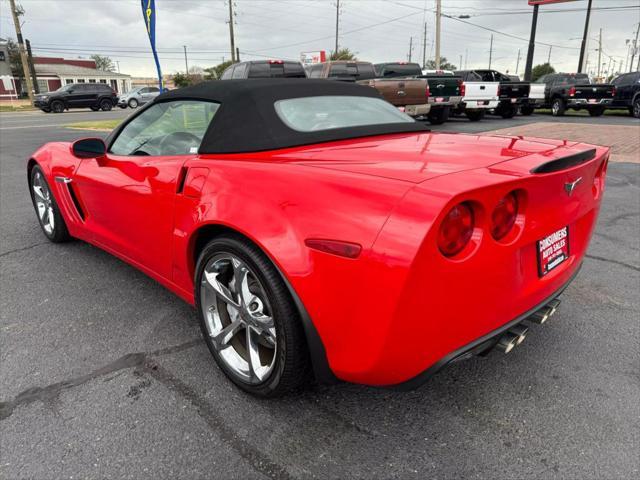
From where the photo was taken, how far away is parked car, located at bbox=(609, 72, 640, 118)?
58.9 feet

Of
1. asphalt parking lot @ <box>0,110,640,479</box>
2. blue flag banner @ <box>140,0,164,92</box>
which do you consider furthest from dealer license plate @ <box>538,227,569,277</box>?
blue flag banner @ <box>140,0,164,92</box>

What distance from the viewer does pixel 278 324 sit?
74.4 inches

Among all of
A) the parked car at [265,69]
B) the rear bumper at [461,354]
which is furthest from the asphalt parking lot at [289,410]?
the parked car at [265,69]

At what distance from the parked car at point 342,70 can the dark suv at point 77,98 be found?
65.5 feet

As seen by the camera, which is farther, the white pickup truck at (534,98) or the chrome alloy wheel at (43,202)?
the white pickup truck at (534,98)

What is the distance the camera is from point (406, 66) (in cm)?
1656

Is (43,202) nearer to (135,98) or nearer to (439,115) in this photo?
(439,115)

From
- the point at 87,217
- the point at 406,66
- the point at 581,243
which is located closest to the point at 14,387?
the point at 87,217

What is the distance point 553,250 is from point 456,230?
71 centimetres

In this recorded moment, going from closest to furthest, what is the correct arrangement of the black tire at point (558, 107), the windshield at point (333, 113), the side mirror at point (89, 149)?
the windshield at point (333, 113) → the side mirror at point (89, 149) → the black tire at point (558, 107)

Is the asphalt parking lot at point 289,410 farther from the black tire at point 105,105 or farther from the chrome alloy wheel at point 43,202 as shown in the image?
the black tire at point 105,105

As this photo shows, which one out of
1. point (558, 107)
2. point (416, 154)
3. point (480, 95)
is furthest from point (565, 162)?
point (558, 107)

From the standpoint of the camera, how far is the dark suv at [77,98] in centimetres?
2869

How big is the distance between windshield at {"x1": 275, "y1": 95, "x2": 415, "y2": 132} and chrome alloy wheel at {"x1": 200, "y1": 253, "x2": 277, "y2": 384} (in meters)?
0.84
